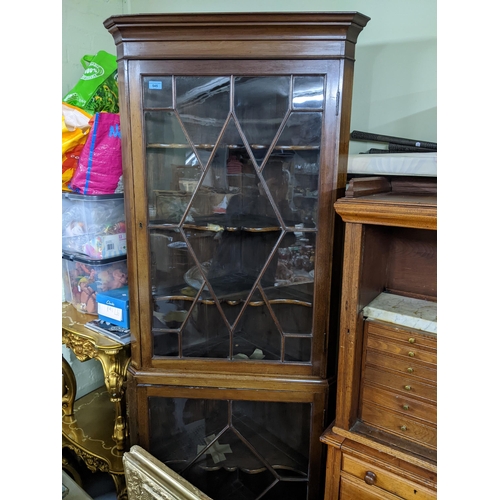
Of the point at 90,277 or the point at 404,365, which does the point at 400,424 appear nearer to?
the point at 404,365

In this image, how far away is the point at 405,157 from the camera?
1.13 meters

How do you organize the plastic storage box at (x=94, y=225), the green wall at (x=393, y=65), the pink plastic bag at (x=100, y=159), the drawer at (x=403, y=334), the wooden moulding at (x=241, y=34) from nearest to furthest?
1. the drawer at (x=403, y=334)
2. the wooden moulding at (x=241, y=34)
3. the green wall at (x=393, y=65)
4. the pink plastic bag at (x=100, y=159)
5. the plastic storage box at (x=94, y=225)

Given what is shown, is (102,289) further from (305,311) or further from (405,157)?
(405,157)

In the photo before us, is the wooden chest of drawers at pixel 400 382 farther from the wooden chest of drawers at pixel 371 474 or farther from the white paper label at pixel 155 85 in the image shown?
the white paper label at pixel 155 85

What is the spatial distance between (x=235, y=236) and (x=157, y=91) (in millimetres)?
504

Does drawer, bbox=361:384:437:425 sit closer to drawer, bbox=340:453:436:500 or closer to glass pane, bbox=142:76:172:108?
drawer, bbox=340:453:436:500

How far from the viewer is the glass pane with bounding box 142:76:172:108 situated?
124cm

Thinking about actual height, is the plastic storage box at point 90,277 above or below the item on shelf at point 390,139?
below

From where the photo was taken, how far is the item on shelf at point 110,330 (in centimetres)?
150

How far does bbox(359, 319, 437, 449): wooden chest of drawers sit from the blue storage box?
2.83 feet

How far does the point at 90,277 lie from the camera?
5.53 ft

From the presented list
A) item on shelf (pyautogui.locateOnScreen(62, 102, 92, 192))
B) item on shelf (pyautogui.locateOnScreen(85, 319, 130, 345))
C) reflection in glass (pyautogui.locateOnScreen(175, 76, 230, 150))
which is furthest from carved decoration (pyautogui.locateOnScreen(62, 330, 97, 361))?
reflection in glass (pyautogui.locateOnScreen(175, 76, 230, 150))

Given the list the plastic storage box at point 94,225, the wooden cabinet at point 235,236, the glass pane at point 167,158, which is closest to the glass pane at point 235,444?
the wooden cabinet at point 235,236
